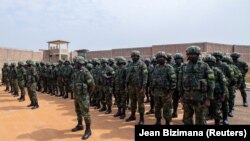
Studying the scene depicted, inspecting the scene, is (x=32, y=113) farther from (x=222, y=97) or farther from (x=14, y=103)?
(x=222, y=97)

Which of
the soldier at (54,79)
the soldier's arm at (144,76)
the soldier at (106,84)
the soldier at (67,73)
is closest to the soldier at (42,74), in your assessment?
the soldier at (54,79)

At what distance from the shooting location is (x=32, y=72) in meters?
11.9

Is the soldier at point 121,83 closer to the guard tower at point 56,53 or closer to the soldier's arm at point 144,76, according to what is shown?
the soldier's arm at point 144,76

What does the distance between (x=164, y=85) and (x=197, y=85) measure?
1.40 m

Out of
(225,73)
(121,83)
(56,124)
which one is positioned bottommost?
(56,124)

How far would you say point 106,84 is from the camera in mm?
11156

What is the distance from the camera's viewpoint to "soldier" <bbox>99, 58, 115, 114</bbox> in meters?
11.0

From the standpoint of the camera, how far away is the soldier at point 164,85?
7.90 metres

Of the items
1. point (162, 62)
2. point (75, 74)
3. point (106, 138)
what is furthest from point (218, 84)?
point (75, 74)

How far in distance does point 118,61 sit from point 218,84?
3753mm

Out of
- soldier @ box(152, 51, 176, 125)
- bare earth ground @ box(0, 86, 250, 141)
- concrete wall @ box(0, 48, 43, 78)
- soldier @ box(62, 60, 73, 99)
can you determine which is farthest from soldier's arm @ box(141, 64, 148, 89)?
concrete wall @ box(0, 48, 43, 78)

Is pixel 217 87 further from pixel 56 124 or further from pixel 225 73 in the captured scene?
pixel 56 124

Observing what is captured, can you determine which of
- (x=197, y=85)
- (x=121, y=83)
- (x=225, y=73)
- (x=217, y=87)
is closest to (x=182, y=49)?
(x=121, y=83)

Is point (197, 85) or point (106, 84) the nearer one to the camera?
point (197, 85)
